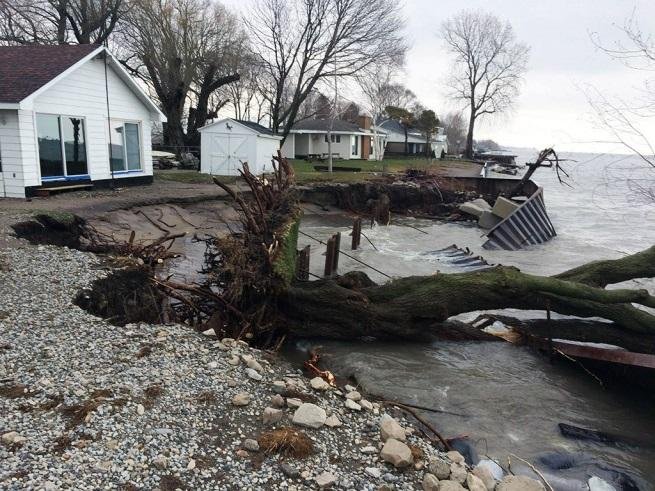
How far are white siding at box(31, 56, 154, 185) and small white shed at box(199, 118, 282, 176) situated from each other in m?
7.47

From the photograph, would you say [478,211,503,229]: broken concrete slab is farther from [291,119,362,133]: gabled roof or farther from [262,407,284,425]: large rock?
[262,407,284,425]: large rock

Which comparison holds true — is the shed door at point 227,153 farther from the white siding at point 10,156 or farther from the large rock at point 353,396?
the large rock at point 353,396

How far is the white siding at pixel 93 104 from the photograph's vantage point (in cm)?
1559

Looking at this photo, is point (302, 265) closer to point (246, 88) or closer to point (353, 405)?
point (353, 405)

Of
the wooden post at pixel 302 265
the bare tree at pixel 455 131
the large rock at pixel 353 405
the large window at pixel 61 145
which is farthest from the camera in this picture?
the bare tree at pixel 455 131

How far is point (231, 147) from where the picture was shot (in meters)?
27.2

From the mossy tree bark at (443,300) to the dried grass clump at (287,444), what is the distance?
12.6 feet

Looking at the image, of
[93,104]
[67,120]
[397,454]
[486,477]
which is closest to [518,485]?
[486,477]

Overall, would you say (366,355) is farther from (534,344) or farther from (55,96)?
(55,96)

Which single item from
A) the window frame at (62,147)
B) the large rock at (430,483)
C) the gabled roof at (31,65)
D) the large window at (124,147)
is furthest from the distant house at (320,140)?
the large rock at (430,483)

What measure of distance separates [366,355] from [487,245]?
44.9 feet

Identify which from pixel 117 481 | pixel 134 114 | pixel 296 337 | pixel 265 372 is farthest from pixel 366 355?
pixel 134 114

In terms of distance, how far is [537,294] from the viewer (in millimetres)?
7996

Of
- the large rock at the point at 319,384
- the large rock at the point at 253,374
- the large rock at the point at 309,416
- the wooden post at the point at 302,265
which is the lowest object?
the large rock at the point at 319,384
